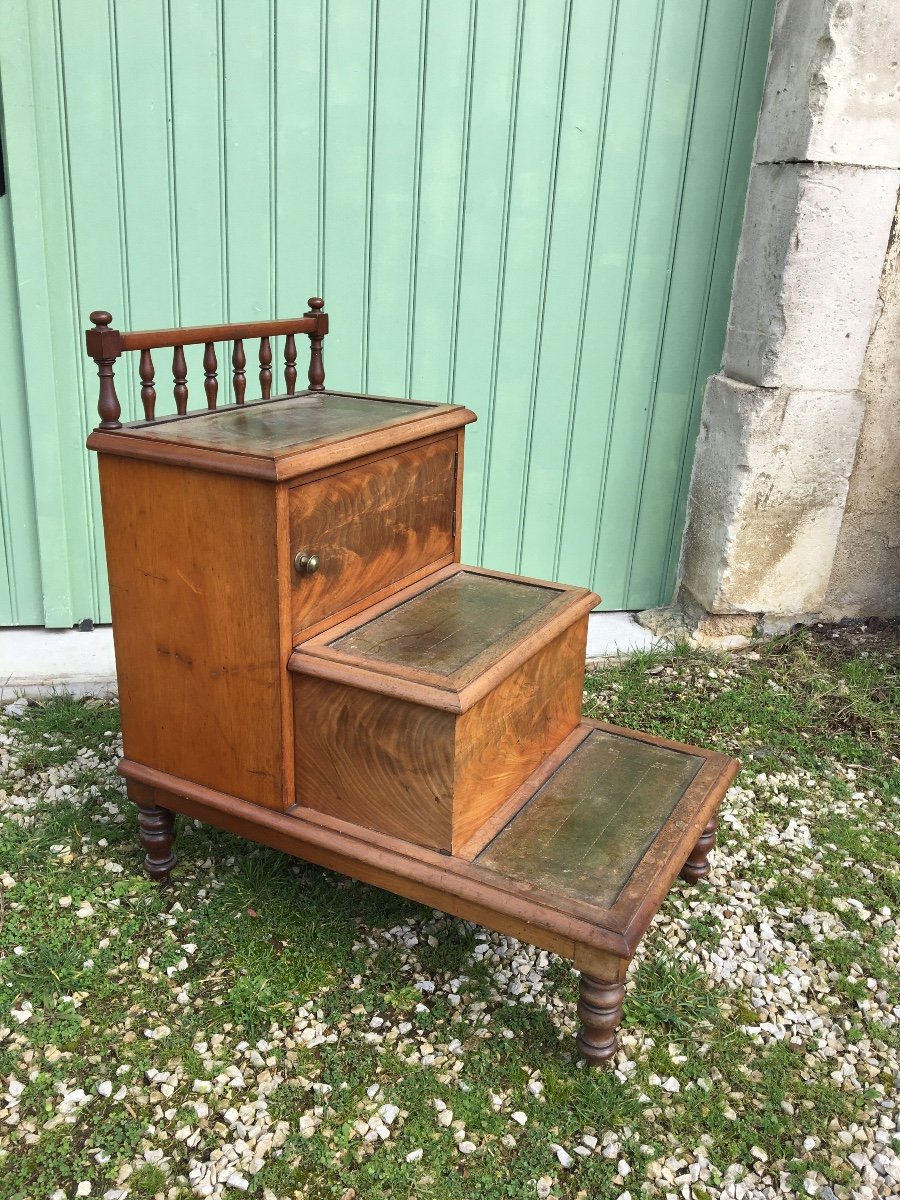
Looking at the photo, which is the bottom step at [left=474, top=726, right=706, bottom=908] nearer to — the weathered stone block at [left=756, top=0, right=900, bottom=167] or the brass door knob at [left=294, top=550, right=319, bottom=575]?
the brass door knob at [left=294, top=550, right=319, bottom=575]

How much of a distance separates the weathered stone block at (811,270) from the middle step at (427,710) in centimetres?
169

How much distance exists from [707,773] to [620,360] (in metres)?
1.90

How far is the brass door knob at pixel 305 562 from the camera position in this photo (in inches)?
83.0

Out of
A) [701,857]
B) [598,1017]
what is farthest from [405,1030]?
[701,857]

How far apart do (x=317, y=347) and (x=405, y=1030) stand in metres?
1.83

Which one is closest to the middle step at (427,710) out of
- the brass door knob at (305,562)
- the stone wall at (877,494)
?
the brass door knob at (305,562)

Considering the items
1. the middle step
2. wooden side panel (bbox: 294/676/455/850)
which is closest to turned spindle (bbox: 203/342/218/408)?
the middle step

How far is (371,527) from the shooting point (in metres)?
2.35

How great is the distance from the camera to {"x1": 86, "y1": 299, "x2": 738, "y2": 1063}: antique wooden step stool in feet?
6.68

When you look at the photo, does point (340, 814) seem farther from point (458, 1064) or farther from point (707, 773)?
point (707, 773)

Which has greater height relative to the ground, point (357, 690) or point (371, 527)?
point (371, 527)

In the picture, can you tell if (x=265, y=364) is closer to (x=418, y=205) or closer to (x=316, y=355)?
(x=316, y=355)

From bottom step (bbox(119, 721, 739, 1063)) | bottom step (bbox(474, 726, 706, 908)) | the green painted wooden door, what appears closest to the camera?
bottom step (bbox(119, 721, 739, 1063))

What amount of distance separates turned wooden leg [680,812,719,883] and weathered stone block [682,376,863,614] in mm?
1483
